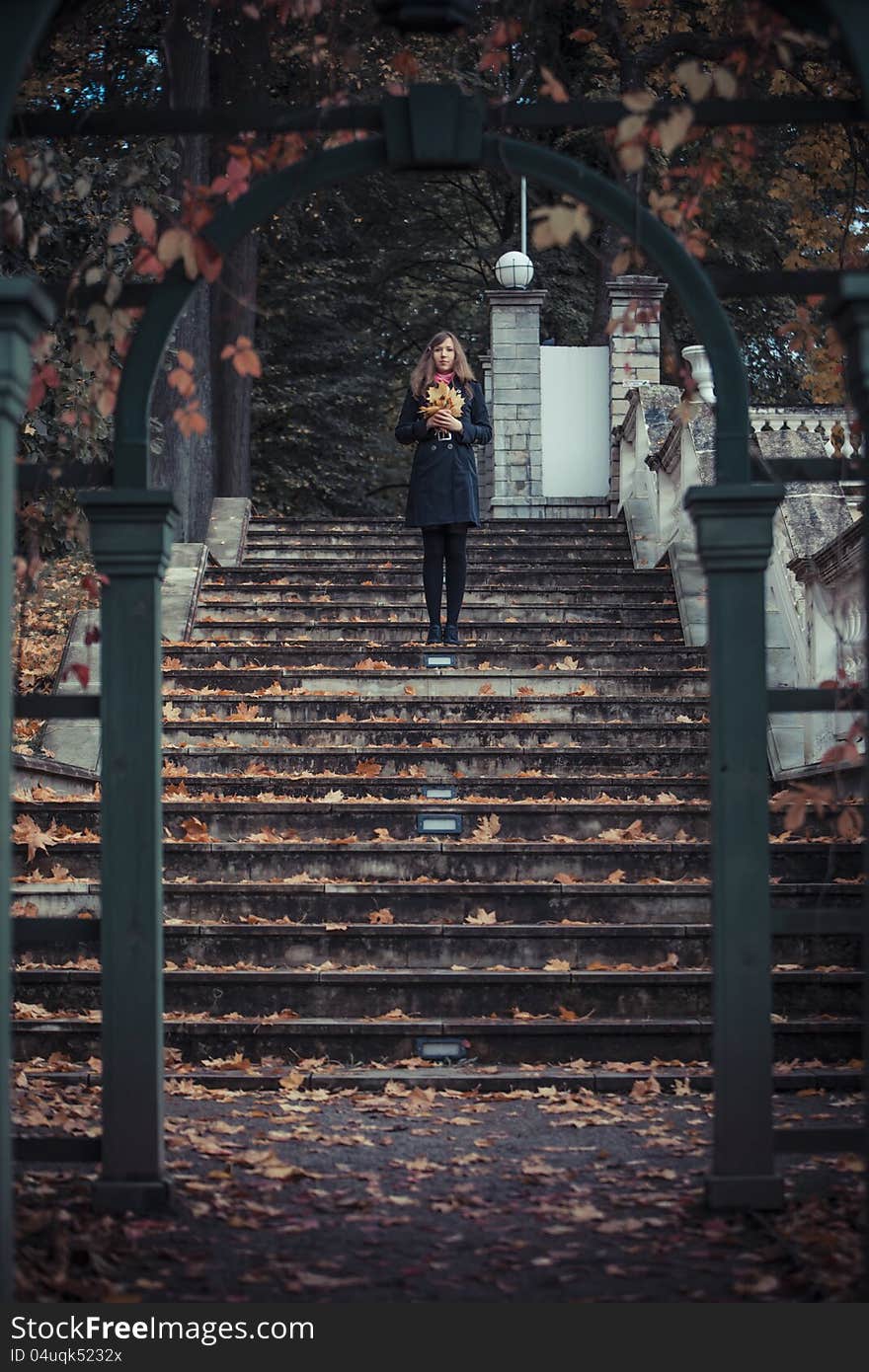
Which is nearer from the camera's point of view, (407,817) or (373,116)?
(373,116)

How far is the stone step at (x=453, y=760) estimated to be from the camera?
29.9 feet

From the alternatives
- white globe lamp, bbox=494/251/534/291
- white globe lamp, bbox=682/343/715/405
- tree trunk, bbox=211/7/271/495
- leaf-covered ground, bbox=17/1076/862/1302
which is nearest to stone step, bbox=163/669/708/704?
leaf-covered ground, bbox=17/1076/862/1302

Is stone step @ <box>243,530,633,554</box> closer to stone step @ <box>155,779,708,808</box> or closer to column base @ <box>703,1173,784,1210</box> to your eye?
stone step @ <box>155,779,708,808</box>

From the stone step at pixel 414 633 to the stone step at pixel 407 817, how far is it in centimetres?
300

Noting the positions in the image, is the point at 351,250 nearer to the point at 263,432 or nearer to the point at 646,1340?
the point at 263,432

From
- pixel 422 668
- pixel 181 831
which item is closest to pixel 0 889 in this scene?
pixel 181 831

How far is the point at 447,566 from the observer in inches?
429

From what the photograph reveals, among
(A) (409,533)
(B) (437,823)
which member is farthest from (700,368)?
(B) (437,823)

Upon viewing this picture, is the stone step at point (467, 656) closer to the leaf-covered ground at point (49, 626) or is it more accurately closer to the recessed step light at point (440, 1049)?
the leaf-covered ground at point (49, 626)

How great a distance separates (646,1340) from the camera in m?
3.74

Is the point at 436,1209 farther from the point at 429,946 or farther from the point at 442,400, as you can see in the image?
the point at 442,400

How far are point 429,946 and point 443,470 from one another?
400 centimetres

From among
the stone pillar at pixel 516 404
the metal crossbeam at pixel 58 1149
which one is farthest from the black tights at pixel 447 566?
the stone pillar at pixel 516 404

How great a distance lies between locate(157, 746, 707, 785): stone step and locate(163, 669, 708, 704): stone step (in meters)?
1.11
